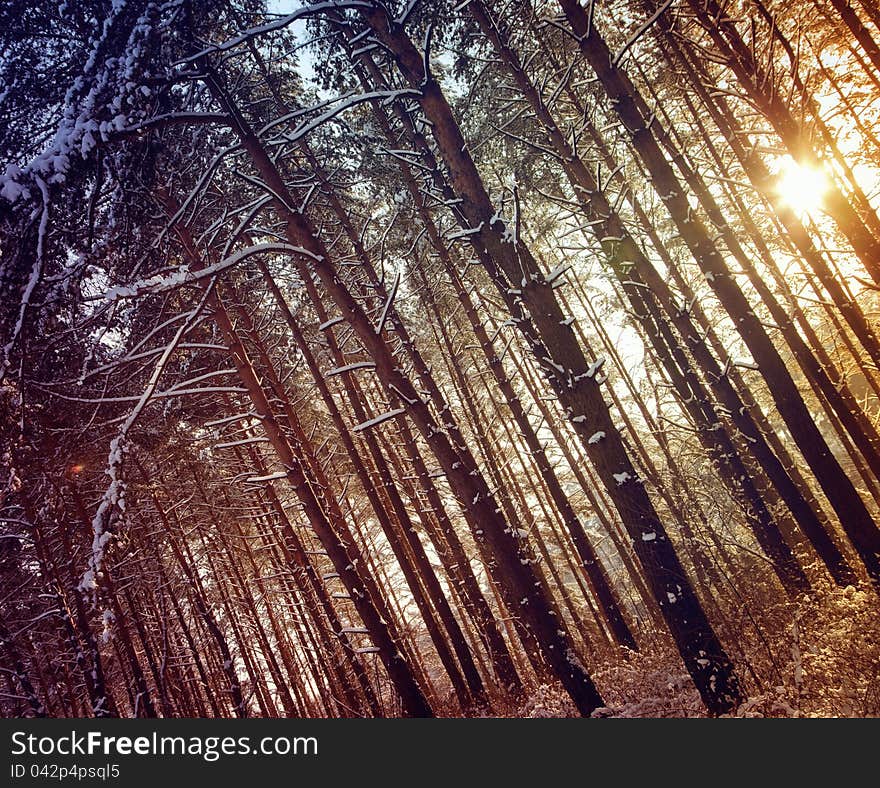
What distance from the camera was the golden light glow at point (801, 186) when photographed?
659cm

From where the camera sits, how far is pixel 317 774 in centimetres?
425

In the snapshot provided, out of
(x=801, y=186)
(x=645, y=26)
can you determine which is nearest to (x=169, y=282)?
(x=645, y=26)

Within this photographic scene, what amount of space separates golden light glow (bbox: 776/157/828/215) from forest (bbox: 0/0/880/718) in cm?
11

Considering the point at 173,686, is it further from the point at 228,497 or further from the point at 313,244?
the point at 313,244

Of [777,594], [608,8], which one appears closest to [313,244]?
[608,8]

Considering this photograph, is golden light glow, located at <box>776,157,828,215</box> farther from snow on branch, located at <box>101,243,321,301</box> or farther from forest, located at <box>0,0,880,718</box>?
snow on branch, located at <box>101,243,321,301</box>

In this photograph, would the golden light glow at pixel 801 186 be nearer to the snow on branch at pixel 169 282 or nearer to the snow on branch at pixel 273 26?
the snow on branch at pixel 273 26

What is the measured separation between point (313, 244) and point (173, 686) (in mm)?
15038

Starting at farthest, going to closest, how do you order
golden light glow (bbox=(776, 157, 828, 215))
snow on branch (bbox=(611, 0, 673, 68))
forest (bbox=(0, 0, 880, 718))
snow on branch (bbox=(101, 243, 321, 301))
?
golden light glow (bbox=(776, 157, 828, 215)) → snow on branch (bbox=(611, 0, 673, 68)) → forest (bbox=(0, 0, 880, 718)) → snow on branch (bbox=(101, 243, 321, 301))

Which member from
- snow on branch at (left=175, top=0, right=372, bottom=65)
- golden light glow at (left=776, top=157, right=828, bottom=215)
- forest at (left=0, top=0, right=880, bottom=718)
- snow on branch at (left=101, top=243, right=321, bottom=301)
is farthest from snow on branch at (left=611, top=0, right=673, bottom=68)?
snow on branch at (left=101, top=243, right=321, bottom=301)

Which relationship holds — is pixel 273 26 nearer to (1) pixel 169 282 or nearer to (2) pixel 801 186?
(1) pixel 169 282

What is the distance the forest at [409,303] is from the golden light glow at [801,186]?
4.2 inches

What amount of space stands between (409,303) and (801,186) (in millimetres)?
8799

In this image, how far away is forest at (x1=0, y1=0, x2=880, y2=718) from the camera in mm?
4094
